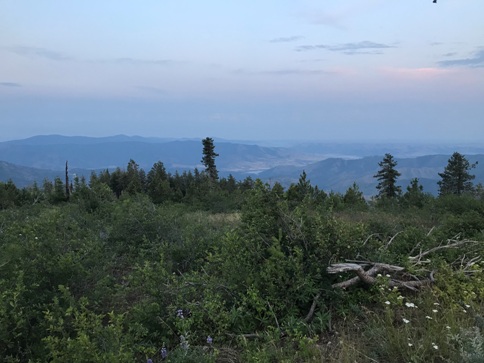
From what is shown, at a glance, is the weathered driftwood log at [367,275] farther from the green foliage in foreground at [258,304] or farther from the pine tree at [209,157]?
the pine tree at [209,157]

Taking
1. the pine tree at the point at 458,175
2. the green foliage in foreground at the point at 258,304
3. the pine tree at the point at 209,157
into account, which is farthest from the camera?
the pine tree at the point at 209,157

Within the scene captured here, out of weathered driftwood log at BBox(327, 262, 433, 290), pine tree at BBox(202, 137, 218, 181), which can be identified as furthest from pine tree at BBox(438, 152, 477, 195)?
weathered driftwood log at BBox(327, 262, 433, 290)

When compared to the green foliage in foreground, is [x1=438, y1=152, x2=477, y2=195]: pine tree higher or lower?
lower

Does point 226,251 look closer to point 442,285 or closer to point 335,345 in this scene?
point 335,345

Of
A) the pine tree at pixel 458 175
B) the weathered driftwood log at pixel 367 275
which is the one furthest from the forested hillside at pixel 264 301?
the pine tree at pixel 458 175

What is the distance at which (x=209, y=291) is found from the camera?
4000mm

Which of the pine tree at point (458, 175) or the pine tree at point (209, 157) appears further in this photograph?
the pine tree at point (209, 157)

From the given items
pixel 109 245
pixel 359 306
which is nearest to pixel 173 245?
pixel 109 245

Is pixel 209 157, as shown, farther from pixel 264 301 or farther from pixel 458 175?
pixel 264 301

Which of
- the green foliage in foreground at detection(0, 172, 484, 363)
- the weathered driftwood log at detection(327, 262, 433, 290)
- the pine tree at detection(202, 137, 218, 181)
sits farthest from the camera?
the pine tree at detection(202, 137, 218, 181)

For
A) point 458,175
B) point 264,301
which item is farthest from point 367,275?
point 458,175

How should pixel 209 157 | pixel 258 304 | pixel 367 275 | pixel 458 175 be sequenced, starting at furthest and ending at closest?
pixel 209 157, pixel 458 175, pixel 367 275, pixel 258 304

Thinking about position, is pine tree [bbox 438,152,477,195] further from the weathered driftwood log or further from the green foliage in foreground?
the weathered driftwood log

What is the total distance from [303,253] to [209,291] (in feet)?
3.98
